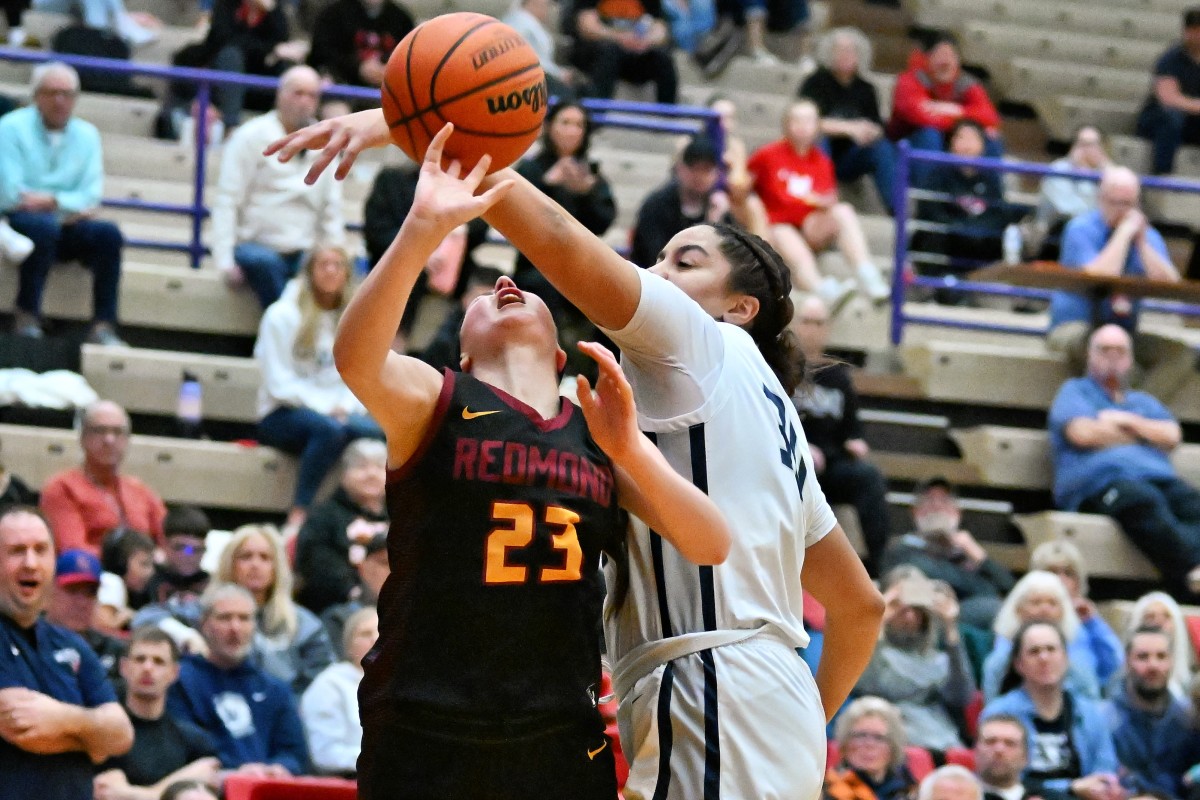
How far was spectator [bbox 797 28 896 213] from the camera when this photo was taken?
520 inches

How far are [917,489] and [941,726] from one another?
7.66 feet

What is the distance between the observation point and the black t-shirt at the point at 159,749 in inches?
272

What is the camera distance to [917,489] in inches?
424

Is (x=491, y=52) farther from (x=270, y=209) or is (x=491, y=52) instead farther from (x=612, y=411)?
(x=270, y=209)

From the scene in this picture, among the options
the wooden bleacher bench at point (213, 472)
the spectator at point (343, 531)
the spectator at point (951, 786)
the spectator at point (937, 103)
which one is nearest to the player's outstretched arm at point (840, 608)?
the spectator at point (951, 786)

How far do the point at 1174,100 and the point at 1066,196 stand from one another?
211 centimetres

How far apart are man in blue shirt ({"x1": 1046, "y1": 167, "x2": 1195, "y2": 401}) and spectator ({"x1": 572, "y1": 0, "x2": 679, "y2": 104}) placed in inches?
124

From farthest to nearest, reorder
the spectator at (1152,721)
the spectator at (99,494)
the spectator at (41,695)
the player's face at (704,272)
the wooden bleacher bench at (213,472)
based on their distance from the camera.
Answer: the wooden bleacher bench at (213,472), the spectator at (1152,721), the spectator at (99,494), the spectator at (41,695), the player's face at (704,272)

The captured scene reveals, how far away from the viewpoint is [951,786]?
732 cm

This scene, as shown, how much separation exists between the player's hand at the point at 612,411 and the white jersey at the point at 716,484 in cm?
27

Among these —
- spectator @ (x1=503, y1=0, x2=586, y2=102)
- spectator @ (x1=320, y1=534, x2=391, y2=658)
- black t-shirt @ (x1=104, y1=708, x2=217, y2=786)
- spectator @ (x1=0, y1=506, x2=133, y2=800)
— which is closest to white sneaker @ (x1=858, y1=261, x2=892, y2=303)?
spectator @ (x1=503, y1=0, x2=586, y2=102)

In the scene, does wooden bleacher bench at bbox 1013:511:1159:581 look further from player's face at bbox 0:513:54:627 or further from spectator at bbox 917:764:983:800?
player's face at bbox 0:513:54:627

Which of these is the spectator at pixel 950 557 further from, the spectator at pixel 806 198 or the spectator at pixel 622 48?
the spectator at pixel 622 48

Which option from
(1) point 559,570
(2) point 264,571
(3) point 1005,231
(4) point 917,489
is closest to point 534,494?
(1) point 559,570
